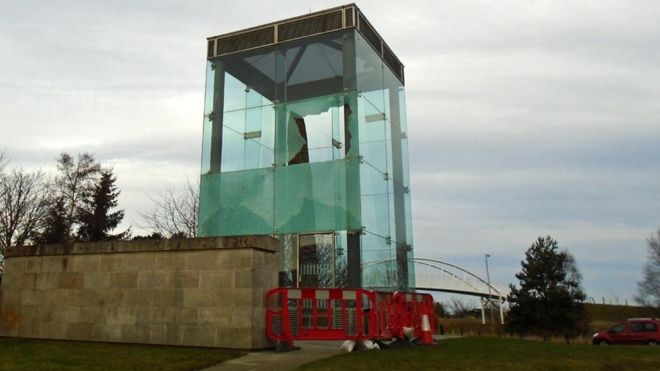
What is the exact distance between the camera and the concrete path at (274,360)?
366 inches

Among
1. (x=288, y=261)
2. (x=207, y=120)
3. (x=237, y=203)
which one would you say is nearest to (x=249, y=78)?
(x=207, y=120)

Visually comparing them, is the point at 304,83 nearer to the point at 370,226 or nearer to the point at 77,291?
the point at 370,226

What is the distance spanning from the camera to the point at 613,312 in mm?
82062

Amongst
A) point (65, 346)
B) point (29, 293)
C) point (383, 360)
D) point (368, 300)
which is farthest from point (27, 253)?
point (383, 360)

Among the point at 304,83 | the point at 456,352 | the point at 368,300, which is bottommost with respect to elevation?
the point at 456,352

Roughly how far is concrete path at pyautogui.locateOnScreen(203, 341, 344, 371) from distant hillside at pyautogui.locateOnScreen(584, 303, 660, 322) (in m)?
69.7

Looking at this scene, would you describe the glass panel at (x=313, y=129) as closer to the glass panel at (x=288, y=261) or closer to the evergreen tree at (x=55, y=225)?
the glass panel at (x=288, y=261)

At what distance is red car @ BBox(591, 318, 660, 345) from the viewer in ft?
85.5

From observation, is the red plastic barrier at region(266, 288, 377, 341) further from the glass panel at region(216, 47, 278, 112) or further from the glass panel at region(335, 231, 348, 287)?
the glass panel at region(216, 47, 278, 112)

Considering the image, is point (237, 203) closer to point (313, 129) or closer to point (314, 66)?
point (313, 129)

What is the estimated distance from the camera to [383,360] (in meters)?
9.68

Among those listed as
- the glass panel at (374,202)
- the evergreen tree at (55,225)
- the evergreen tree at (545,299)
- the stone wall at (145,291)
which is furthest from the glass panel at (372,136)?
the evergreen tree at (55,225)

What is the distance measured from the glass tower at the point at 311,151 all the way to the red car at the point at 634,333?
1393 centimetres

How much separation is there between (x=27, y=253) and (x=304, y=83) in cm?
1034
